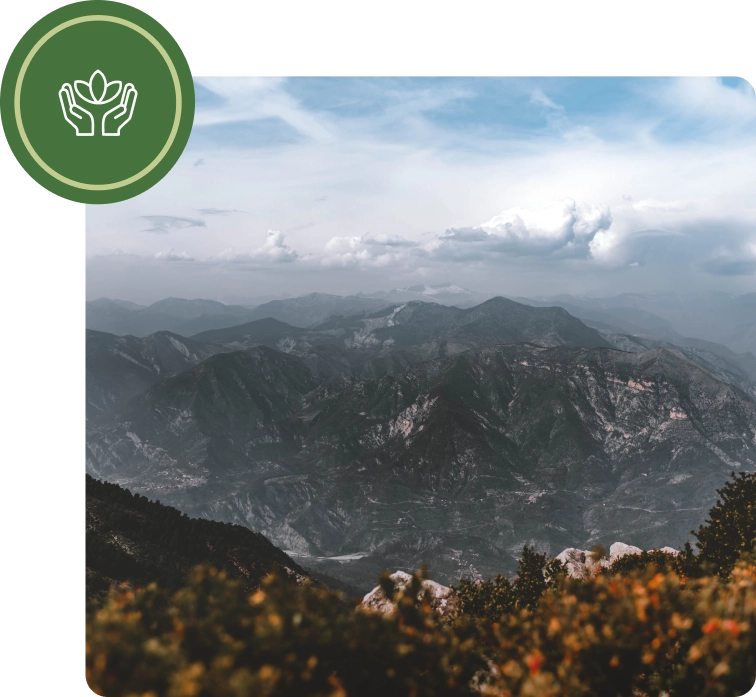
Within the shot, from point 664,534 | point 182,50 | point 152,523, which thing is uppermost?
point 182,50

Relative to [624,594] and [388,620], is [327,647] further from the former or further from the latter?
[624,594]

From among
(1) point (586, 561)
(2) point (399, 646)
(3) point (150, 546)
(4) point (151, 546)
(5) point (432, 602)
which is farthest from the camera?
(1) point (586, 561)

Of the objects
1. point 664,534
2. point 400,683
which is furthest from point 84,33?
point 664,534

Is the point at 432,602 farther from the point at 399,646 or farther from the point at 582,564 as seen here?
the point at 582,564

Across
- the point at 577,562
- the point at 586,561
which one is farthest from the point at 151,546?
the point at 577,562

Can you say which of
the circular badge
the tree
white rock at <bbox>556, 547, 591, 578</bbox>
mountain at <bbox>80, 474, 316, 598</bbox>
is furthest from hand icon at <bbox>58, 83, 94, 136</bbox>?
the tree

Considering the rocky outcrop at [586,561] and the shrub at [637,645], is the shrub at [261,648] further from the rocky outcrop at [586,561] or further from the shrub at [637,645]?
the rocky outcrop at [586,561]
